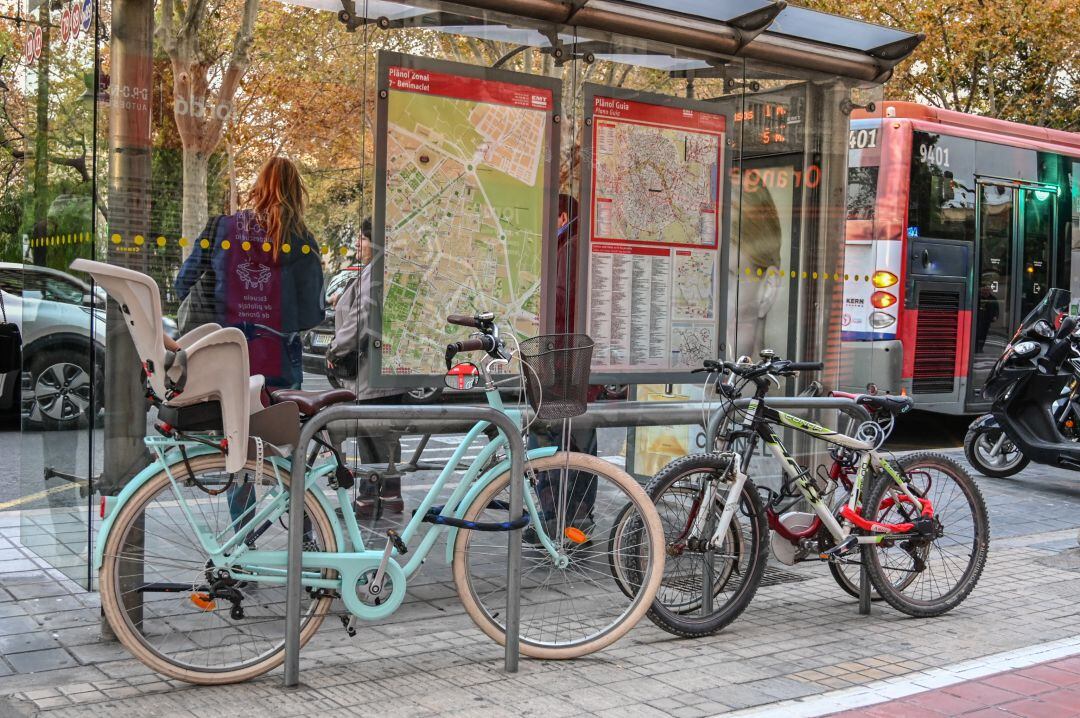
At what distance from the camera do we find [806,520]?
213 inches

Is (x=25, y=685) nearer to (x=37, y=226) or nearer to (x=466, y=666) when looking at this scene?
(x=466, y=666)

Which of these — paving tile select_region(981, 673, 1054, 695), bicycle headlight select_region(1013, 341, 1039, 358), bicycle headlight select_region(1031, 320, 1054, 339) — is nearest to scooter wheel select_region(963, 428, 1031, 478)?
bicycle headlight select_region(1013, 341, 1039, 358)

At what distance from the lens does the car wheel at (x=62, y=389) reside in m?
5.14

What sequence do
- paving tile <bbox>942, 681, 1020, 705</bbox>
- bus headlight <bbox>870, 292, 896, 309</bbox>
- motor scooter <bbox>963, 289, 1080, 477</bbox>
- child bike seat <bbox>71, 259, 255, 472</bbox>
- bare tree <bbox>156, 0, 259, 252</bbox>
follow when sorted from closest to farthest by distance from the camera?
child bike seat <bbox>71, 259, 255, 472</bbox> → paving tile <bbox>942, 681, 1020, 705</bbox> → bare tree <bbox>156, 0, 259, 252</bbox> → motor scooter <bbox>963, 289, 1080, 477</bbox> → bus headlight <bbox>870, 292, 896, 309</bbox>

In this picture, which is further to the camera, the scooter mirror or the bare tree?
the bare tree

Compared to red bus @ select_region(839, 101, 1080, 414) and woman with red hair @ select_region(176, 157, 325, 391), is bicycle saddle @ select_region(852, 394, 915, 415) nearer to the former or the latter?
woman with red hair @ select_region(176, 157, 325, 391)

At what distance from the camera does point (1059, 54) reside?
22.0m

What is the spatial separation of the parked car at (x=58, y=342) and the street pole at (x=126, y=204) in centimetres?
14

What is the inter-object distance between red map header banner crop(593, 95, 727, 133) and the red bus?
5.31m

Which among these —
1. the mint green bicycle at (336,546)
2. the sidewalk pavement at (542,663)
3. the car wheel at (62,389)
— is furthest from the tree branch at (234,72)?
the sidewalk pavement at (542,663)

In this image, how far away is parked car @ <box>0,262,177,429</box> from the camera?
513 cm

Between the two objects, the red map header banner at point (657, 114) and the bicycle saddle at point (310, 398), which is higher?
the red map header banner at point (657, 114)

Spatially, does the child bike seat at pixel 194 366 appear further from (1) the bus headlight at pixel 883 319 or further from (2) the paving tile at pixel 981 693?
(1) the bus headlight at pixel 883 319

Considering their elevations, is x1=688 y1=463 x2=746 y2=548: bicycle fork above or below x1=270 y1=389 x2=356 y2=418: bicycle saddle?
below
